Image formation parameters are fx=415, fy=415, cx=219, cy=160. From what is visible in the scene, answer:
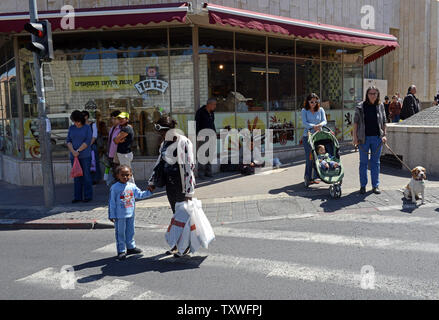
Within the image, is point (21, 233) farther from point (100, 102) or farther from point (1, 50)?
point (1, 50)

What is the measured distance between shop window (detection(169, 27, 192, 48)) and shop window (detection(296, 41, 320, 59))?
4303 millimetres

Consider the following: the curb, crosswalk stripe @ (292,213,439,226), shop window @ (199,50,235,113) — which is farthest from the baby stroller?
the curb

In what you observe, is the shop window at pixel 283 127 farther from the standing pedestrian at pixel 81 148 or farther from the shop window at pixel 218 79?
the standing pedestrian at pixel 81 148

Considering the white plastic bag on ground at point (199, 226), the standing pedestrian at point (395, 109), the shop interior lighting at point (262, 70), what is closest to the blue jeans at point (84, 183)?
the white plastic bag on ground at point (199, 226)

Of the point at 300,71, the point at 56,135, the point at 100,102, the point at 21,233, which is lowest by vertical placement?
the point at 21,233

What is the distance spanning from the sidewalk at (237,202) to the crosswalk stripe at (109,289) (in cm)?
253

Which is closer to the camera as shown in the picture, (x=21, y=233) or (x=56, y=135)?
(x=21, y=233)

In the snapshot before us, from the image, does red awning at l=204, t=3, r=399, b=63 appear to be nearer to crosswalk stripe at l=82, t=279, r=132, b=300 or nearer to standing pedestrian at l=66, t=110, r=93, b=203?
standing pedestrian at l=66, t=110, r=93, b=203

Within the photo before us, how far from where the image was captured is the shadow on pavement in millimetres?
4855

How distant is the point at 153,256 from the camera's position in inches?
216

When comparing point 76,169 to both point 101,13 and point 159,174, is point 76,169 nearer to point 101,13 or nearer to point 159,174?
point 101,13
